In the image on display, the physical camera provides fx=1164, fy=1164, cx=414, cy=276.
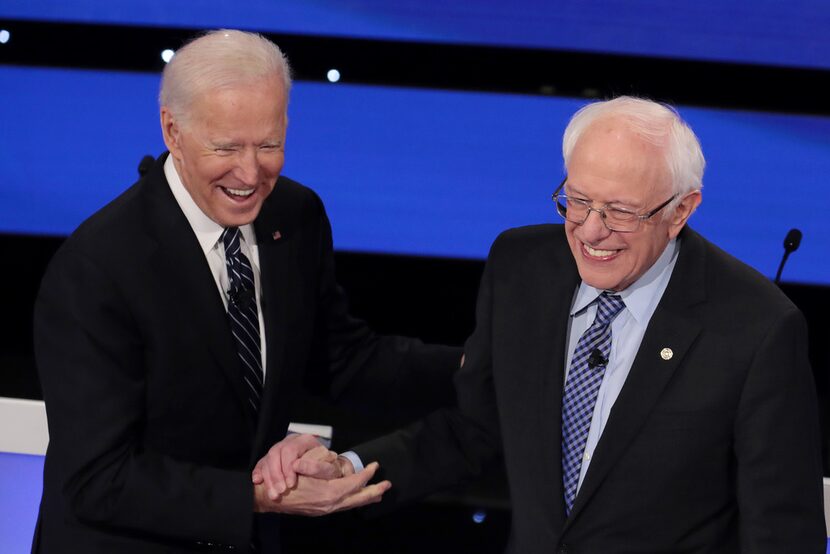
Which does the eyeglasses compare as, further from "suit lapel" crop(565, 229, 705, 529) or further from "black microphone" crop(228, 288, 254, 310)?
"black microphone" crop(228, 288, 254, 310)

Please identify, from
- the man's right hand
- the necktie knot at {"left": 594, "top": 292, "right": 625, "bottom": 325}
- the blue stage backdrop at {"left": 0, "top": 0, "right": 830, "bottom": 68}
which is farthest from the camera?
the blue stage backdrop at {"left": 0, "top": 0, "right": 830, "bottom": 68}

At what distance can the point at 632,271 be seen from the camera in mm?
2207

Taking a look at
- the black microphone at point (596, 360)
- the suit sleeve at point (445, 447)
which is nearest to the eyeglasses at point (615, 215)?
the black microphone at point (596, 360)

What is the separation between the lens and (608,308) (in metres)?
2.27

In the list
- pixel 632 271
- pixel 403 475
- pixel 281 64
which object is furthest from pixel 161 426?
pixel 632 271

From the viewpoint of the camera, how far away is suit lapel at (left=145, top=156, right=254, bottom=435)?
2314 mm

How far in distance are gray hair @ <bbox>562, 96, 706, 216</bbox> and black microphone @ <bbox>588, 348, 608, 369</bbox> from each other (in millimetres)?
301

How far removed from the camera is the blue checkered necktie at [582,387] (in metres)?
2.24

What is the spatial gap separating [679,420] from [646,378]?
10 centimetres

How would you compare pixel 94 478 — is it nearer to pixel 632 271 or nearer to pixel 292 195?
pixel 292 195

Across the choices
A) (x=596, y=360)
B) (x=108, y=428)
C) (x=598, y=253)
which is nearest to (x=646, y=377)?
(x=596, y=360)

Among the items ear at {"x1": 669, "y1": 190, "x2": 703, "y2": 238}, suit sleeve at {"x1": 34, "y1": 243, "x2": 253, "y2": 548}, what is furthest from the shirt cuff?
ear at {"x1": 669, "y1": 190, "x2": 703, "y2": 238}

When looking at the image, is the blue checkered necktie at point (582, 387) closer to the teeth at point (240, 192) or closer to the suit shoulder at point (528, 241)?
the suit shoulder at point (528, 241)

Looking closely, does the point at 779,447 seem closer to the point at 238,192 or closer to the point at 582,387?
the point at 582,387
